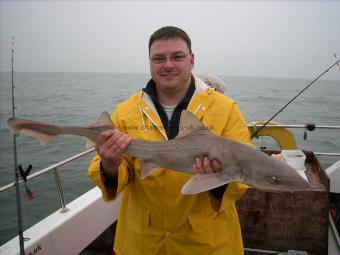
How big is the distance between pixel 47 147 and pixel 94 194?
1154 centimetres

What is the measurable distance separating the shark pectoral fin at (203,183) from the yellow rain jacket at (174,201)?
200 millimetres

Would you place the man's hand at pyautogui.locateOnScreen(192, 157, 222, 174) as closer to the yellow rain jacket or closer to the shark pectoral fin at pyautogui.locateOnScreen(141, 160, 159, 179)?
the yellow rain jacket

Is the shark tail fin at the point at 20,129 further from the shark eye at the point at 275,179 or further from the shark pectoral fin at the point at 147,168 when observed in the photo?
the shark eye at the point at 275,179

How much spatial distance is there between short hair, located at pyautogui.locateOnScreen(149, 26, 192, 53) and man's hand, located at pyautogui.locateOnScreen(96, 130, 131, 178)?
96 cm

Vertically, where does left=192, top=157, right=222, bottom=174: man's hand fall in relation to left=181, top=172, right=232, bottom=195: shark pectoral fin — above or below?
above

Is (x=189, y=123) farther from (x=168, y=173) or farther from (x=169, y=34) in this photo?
(x=169, y=34)

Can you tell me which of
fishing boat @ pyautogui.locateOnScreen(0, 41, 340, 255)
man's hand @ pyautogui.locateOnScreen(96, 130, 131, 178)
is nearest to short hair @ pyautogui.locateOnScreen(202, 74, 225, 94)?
fishing boat @ pyautogui.locateOnScreen(0, 41, 340, 255)

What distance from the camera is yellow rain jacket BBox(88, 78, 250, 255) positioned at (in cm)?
280

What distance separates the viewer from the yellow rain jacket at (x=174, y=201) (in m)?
2.80

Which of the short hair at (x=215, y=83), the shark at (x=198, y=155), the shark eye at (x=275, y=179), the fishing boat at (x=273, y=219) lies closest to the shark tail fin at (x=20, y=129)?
the shark at (x=198, y=155)

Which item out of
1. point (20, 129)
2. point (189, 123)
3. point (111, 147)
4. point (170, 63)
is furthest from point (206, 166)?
point (20, 129)

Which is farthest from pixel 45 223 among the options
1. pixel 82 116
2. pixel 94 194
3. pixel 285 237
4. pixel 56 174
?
pixel 82 116

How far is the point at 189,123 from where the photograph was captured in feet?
8.65

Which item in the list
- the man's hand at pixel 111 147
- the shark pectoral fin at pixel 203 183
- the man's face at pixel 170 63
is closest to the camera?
the shark pectoral fin at pixel 203 183
